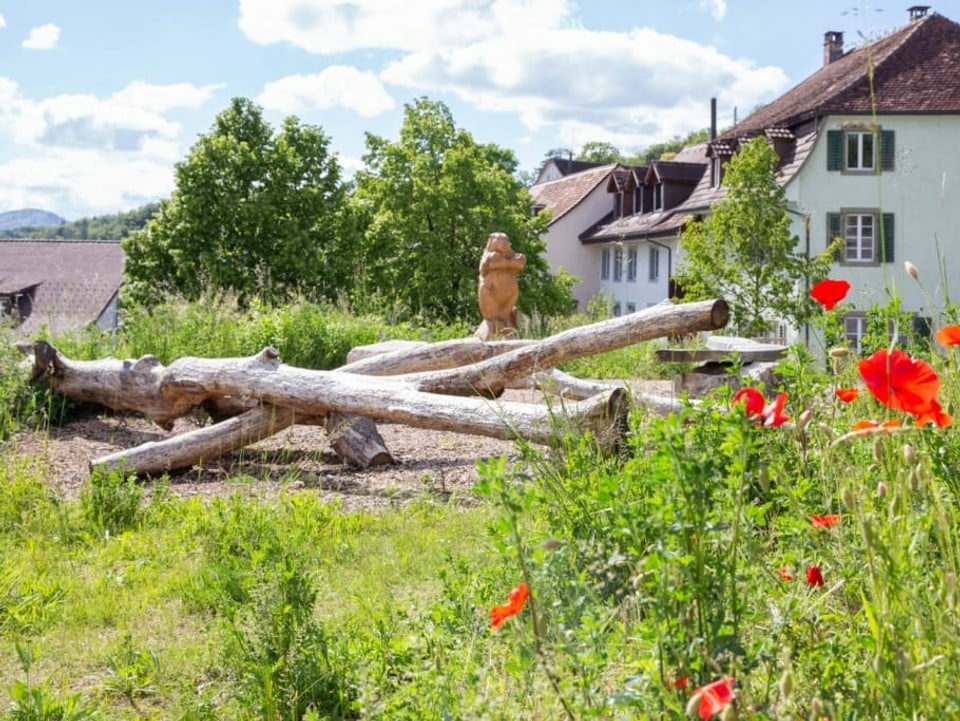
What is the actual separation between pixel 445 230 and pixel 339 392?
2564 cm

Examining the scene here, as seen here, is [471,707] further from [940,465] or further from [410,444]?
[410,444]

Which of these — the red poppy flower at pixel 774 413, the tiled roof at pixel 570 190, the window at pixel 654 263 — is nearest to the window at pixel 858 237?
the window at pixel 654 263

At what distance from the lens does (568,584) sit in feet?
6.80

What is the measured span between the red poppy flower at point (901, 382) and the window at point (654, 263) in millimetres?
36380

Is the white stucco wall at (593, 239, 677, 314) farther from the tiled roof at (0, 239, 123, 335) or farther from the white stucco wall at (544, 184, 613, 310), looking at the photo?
the tiled roof at (0, 239, 123, 335)

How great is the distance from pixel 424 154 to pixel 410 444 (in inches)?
1062

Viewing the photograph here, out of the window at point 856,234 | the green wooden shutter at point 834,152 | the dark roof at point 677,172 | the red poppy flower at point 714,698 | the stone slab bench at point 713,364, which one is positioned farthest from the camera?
the dark roof at point 677,172

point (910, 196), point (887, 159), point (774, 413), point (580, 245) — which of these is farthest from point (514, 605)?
point (580, 245)

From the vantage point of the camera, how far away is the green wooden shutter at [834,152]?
95.1ft

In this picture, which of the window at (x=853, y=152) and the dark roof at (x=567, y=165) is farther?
the dark roof at (x=567, y=165)

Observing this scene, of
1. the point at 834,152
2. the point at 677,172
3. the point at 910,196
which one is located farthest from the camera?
the point at 677,172

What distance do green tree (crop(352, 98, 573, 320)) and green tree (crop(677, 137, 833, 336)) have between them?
10219 millimetres

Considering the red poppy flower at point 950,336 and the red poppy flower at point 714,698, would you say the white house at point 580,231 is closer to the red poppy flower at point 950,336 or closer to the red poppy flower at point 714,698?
the red poppy flower at point 950,336

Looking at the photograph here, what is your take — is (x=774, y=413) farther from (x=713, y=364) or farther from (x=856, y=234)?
(x=856, y=234)
